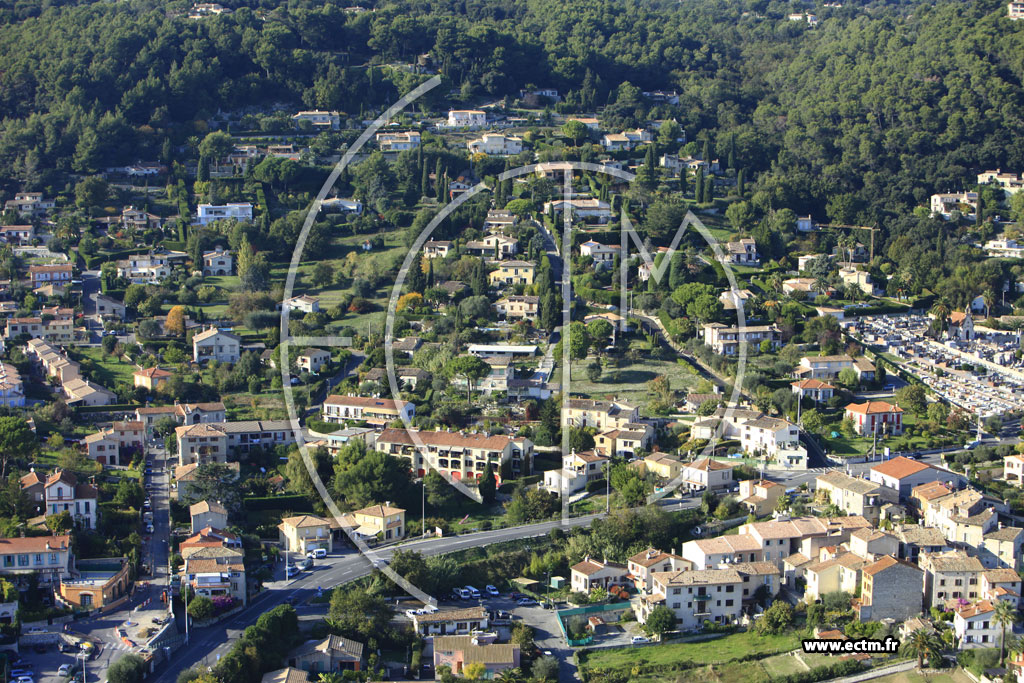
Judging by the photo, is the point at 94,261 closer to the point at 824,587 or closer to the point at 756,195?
the point at 756,195

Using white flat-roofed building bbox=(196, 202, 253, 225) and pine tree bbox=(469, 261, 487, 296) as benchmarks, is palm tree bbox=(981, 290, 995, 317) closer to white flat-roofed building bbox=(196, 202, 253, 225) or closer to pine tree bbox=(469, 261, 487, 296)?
pine tree bbox=(469, 261, 487, 296)

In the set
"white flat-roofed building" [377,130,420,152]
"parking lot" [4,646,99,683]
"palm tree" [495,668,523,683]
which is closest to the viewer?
"parking lot" [4,646,99,683]

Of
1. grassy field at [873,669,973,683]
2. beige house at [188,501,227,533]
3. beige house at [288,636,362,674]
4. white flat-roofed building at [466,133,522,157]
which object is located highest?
white flat-roofed building at [466,133,522,157]

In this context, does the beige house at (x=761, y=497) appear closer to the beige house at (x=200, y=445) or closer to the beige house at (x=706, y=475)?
the beige house at (x=706, y=475)

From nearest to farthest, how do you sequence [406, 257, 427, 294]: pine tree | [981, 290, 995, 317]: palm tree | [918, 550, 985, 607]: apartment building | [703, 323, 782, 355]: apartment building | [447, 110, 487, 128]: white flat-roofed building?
[918, 550, 985, 607]: apartment building
[703, 323, 782, 355]: apartment building
[406, 257, 427, 294]: pine tree
[981, 290, 995, 317]: palm tree
[447, 110, 487, 128]: white flat-roofed building

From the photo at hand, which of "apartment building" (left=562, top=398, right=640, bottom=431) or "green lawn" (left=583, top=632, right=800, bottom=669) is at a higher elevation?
"apartment building" (left=562, top=398, right=640, bottom=431)

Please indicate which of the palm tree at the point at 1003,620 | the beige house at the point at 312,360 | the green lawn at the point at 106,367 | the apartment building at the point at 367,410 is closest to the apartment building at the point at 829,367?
the apartment building at the point at 367,410

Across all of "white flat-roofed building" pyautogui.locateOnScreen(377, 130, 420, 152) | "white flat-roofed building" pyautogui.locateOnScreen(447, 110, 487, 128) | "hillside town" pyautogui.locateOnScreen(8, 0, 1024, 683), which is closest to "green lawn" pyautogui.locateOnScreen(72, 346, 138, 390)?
"hillside town" pyautogui.locateOnScreen(8, 0, 1024, 683)
